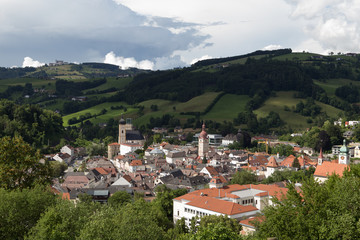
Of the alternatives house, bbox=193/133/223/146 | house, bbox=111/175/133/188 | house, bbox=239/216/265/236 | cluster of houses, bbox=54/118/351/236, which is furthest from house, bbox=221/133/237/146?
house, bbox=239/216/265/236

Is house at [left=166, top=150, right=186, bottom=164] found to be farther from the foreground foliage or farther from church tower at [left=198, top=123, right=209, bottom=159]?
the foreground foliage

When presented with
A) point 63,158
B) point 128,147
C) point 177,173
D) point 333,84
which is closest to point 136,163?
point 177,173

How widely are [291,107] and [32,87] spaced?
129 metres

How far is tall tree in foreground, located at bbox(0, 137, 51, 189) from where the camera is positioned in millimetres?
25922

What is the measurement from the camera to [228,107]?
14988cm

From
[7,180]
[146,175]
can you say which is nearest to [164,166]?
[146,175]

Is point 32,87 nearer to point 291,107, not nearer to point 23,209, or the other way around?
point 291,107

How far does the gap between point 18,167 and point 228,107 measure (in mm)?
127225

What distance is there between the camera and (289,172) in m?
63.9

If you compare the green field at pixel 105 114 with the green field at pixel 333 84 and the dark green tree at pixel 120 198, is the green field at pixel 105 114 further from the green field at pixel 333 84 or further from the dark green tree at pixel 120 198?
the dark green tree at pixel 120 198

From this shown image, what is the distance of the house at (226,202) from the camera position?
1666 inches

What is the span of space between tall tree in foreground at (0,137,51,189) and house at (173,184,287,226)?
1962cm

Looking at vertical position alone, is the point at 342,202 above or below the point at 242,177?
above

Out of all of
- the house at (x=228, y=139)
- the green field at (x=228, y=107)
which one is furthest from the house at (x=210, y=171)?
the green field at (x=228, y=107)
